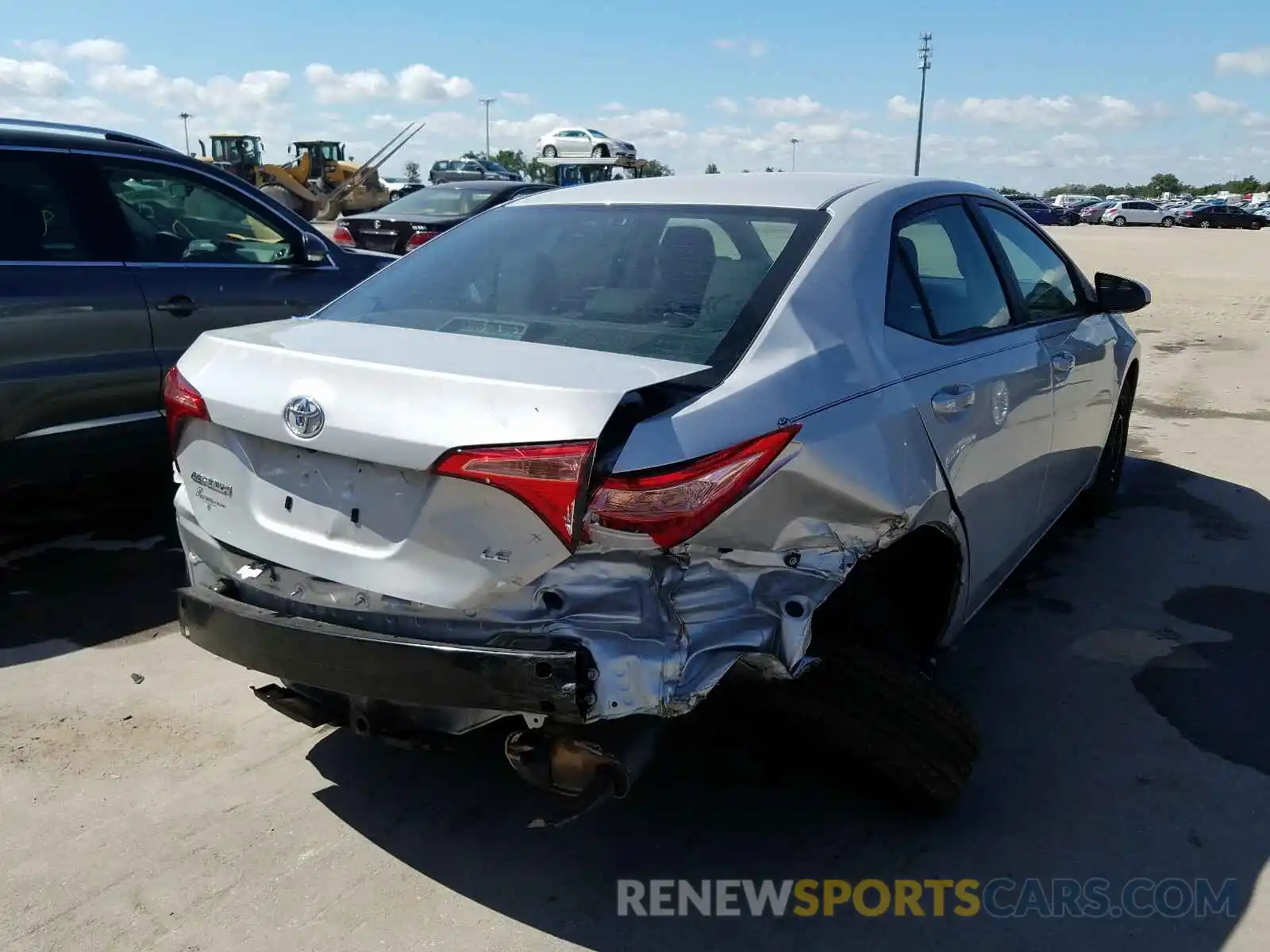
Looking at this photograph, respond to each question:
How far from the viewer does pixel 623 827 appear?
2.84 m

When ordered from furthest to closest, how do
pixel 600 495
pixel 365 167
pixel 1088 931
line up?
pixel 365 167, pixel 1088 931, pixel 600 495

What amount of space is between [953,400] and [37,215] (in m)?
3.91

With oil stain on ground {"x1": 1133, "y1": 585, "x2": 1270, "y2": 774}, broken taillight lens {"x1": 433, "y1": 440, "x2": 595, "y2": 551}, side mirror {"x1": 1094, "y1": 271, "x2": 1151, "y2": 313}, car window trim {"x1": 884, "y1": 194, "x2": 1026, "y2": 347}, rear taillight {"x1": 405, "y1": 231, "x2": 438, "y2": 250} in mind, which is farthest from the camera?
rear taillight {"x1": 405, "y1": 231, "x2": 438, "y2": 250}

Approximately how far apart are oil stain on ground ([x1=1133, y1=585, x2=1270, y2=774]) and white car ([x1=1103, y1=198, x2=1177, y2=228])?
185 feet

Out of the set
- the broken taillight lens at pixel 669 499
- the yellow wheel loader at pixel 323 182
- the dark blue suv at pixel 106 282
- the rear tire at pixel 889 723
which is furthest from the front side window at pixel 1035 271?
the yellow wheel loader at pixel 323 182

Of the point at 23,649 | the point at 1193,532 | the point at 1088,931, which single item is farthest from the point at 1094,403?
the point at 23,649

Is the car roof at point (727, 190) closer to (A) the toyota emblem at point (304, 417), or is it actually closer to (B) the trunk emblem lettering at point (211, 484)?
(A) the toyota emblem at point (304, 417)

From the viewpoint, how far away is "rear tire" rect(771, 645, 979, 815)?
8.12 ft

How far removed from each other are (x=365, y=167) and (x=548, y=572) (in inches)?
1488

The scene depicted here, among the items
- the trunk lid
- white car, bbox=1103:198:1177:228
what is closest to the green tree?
white car, bbox=1103:198:1177:228

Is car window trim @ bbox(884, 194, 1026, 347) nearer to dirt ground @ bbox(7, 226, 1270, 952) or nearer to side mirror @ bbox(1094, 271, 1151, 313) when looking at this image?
side mirror @ bbox(1094, 271, 1151, 313)

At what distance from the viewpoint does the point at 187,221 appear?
5172mm

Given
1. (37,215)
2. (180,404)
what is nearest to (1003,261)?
(180,404)

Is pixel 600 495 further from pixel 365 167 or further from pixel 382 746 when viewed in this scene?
pixel 365 167
